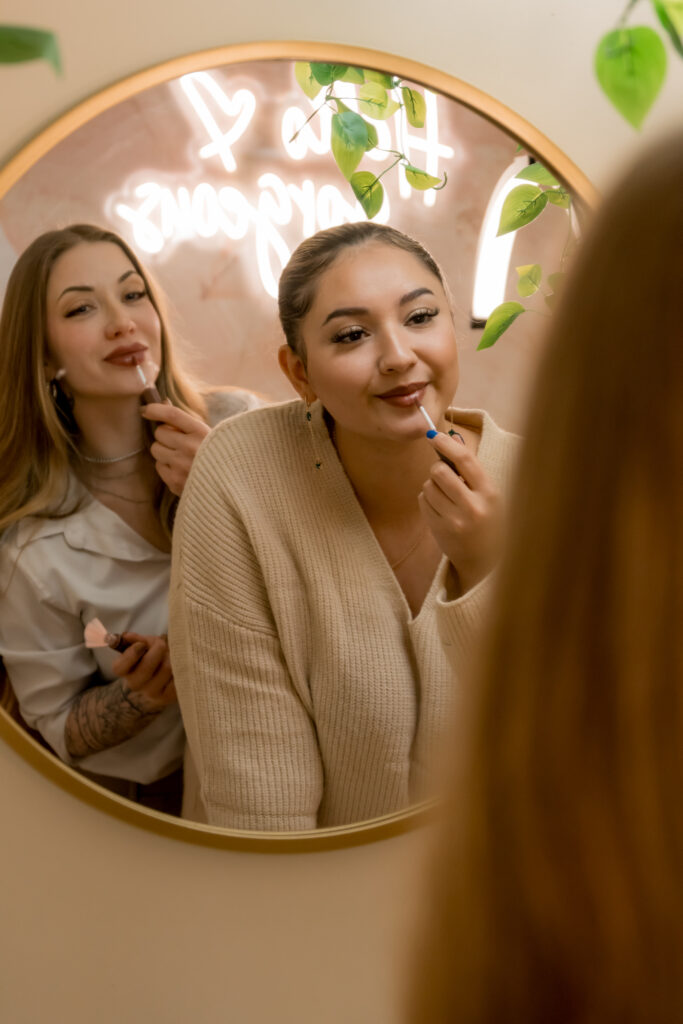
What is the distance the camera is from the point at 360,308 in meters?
0.90

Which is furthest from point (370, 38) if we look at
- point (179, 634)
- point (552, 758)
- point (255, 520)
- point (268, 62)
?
point (552, 758)

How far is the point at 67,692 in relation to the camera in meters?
0.92

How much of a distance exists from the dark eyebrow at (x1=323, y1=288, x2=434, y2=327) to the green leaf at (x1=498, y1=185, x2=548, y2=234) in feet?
0.41

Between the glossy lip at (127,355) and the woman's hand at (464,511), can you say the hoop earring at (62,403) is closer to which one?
the glossy lip at (127,355)

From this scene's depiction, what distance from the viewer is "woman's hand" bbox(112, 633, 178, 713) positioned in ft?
3.03

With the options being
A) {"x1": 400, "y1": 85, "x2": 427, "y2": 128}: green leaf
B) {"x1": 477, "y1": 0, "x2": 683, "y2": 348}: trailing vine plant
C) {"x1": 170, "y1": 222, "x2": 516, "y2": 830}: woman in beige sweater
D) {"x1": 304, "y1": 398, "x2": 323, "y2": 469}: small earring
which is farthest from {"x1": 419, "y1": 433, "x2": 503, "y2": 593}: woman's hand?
{"x1": 400, "y1": 85, "x2": 427, "y2": 128}: green leaf

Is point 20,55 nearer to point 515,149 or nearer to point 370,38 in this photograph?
point 370,38

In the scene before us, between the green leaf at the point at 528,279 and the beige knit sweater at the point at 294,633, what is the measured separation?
148 mm

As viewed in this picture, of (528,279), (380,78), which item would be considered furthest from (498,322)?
(380,78)

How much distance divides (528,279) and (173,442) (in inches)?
16.2

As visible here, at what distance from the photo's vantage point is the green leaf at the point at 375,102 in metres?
0.95

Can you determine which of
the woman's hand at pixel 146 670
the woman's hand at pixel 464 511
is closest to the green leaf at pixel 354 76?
the woman's hand at pixel 464 511

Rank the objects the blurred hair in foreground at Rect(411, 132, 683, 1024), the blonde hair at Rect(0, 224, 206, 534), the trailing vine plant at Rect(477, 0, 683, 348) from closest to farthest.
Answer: the blurred hair in foreground at Rect(411, 132, 683, 1024) → the blonde hair at Rect(0, 224, 206, 534) → the trailing vine plant at Rect(477, 0, 683, 348)

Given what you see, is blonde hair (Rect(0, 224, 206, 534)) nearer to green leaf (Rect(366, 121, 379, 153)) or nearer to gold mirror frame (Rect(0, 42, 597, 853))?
gold mirror frame (Rect(0, 42, 597, 853))
